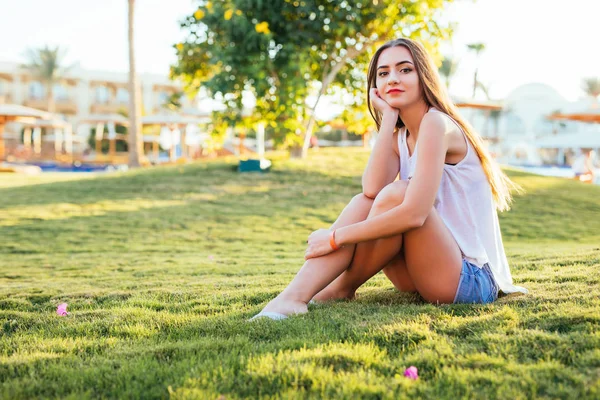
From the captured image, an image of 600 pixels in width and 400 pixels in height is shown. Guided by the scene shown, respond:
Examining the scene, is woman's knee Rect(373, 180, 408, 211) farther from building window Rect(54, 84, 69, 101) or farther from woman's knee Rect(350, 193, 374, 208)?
building window Rect(54, 84, 69, 101)

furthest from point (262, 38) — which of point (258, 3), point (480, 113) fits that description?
point (480, 113)

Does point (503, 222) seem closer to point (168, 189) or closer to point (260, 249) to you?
point (260, 249)

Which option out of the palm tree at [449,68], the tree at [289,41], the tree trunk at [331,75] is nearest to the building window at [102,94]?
the palm tree at [449,68]

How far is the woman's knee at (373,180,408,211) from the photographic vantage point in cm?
283

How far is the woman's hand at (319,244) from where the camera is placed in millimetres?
2922

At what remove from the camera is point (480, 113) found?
51094 millimetres

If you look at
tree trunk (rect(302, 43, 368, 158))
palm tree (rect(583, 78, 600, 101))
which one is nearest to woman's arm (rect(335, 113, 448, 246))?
tree trunk (rect(302, 43, 368, 158))

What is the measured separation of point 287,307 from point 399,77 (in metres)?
1.36

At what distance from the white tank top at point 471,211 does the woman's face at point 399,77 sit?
28 cm

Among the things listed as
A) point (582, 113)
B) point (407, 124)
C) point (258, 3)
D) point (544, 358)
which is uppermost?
point (258, 3)

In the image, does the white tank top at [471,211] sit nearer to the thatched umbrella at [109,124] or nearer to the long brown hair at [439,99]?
the long brown hair at [439,99]

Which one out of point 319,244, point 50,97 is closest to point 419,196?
point 319,244

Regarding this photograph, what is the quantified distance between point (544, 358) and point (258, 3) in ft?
38.9

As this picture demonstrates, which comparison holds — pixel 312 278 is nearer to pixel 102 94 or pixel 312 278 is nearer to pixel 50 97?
pixel 50 97
